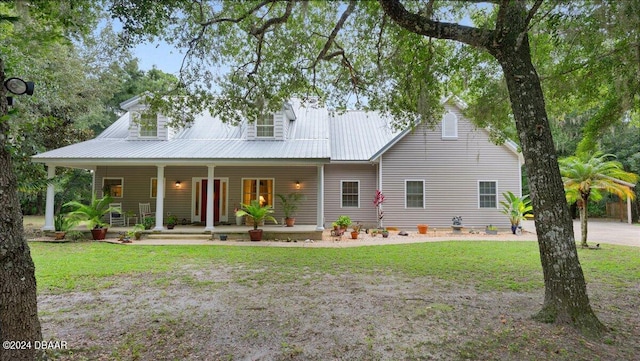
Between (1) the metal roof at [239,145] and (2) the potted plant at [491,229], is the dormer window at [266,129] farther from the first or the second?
(2) the potted plant at [491,229]

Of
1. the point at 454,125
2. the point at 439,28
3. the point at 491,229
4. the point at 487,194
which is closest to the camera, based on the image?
the point at 439,28

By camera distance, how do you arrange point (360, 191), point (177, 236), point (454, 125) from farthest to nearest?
point (360, 191)
point (454, 125)
point (177, 236)

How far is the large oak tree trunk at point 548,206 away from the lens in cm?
335

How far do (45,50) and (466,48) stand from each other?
7.21 meters

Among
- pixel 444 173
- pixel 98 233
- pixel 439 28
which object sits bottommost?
pixel 98 233

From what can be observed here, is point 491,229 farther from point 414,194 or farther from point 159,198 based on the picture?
point 159,198

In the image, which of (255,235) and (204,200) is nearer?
(255,235)

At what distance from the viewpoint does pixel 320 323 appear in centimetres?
360

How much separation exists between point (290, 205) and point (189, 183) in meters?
4.29

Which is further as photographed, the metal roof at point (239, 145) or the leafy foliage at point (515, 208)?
the leafy foliage at point (515, 208)

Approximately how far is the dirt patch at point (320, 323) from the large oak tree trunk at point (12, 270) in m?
0.59

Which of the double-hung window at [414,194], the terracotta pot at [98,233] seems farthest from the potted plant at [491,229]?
the terracotta pot at [98,233]

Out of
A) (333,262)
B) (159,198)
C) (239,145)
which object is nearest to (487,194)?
(333,262)

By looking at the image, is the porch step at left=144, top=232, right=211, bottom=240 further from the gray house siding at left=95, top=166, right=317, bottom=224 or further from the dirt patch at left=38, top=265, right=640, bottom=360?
the dirt patch at left=38, top=265, right=640, bottom=360
